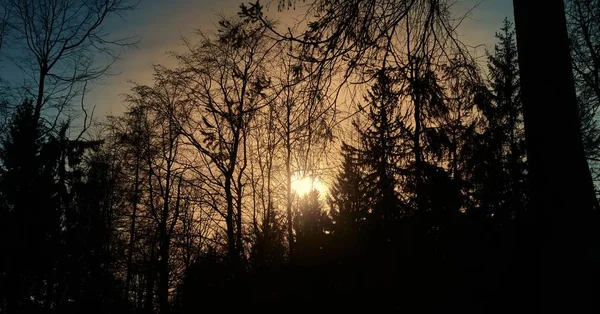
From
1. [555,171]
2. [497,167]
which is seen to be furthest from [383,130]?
[497,167]

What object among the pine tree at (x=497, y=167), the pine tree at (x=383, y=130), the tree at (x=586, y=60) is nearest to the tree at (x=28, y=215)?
the pine tree at (x=383, y=130)

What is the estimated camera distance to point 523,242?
4.39 meters

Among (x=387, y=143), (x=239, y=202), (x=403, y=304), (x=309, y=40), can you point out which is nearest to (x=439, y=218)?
(x=403, y=304)

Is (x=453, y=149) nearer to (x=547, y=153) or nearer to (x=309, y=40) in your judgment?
(x=547, y=153)

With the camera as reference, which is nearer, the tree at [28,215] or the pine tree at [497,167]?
the pine tree at [497,167]

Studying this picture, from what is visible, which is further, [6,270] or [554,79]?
[6,270]

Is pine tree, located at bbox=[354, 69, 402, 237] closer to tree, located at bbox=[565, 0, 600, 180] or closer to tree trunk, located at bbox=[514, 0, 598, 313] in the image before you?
tree trunk, located at bbox=[514, 0, 598, 313]

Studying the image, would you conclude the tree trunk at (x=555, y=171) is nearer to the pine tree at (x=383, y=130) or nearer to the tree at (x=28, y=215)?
the pine tree at (x=383, y=130)

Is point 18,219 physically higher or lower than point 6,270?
higher

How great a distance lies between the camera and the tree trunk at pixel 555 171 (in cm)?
302

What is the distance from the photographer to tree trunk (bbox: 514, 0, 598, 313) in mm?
3023

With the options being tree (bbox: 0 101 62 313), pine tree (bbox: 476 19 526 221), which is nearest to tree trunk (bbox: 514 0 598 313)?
pine tree (bbox: 476 19 526 221)

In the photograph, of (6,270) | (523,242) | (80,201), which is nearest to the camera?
(523,242)

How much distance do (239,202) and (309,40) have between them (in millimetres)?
10846
